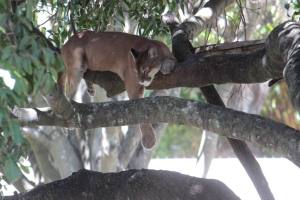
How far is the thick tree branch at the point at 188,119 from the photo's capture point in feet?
11.7

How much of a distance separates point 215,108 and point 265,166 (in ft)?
43.2

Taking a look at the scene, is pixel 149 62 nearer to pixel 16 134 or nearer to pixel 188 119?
pixel 188 119

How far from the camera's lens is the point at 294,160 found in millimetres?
3352

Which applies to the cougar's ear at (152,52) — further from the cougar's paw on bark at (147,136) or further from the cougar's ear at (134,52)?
the cougar's paw on bark at (147,136)

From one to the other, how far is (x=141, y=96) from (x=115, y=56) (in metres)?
0.47

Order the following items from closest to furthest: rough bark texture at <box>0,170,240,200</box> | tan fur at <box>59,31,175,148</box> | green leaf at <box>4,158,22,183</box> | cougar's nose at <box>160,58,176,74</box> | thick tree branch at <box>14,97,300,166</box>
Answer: green leaf at <box>4,158,22,183</box>, thick tree branch at <box>14,97,300,166</box>, rough bark texture at <box>0,170,240,200</box>, cougar's nose at <box>160,58,176,74</box>, tan fur at <box>59,31,175,148</box>

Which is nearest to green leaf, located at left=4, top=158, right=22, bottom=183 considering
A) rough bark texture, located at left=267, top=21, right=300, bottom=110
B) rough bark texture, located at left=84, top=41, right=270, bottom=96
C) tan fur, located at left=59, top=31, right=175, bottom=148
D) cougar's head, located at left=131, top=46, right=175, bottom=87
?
rough bark texture, located at left=267, top=21, right=300, bottom=110

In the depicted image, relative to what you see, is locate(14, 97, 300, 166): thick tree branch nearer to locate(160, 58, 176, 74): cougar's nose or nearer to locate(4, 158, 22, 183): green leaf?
locate(160, 58, 176, 74): cougar's nose

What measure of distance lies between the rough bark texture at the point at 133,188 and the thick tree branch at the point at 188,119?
425mm

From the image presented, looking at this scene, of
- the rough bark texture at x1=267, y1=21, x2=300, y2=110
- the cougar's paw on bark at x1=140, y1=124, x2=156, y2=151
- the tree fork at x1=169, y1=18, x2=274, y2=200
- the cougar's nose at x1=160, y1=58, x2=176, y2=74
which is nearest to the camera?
the rough bark texture at x1=267, y1=21, x2=300, y2=110

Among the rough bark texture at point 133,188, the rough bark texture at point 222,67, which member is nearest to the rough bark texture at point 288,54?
the rough bark texture at point 222,67

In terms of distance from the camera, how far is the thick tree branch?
3576mm

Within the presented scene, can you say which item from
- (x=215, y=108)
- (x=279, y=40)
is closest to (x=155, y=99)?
(x=215, y=108)

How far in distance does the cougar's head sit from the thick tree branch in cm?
128
